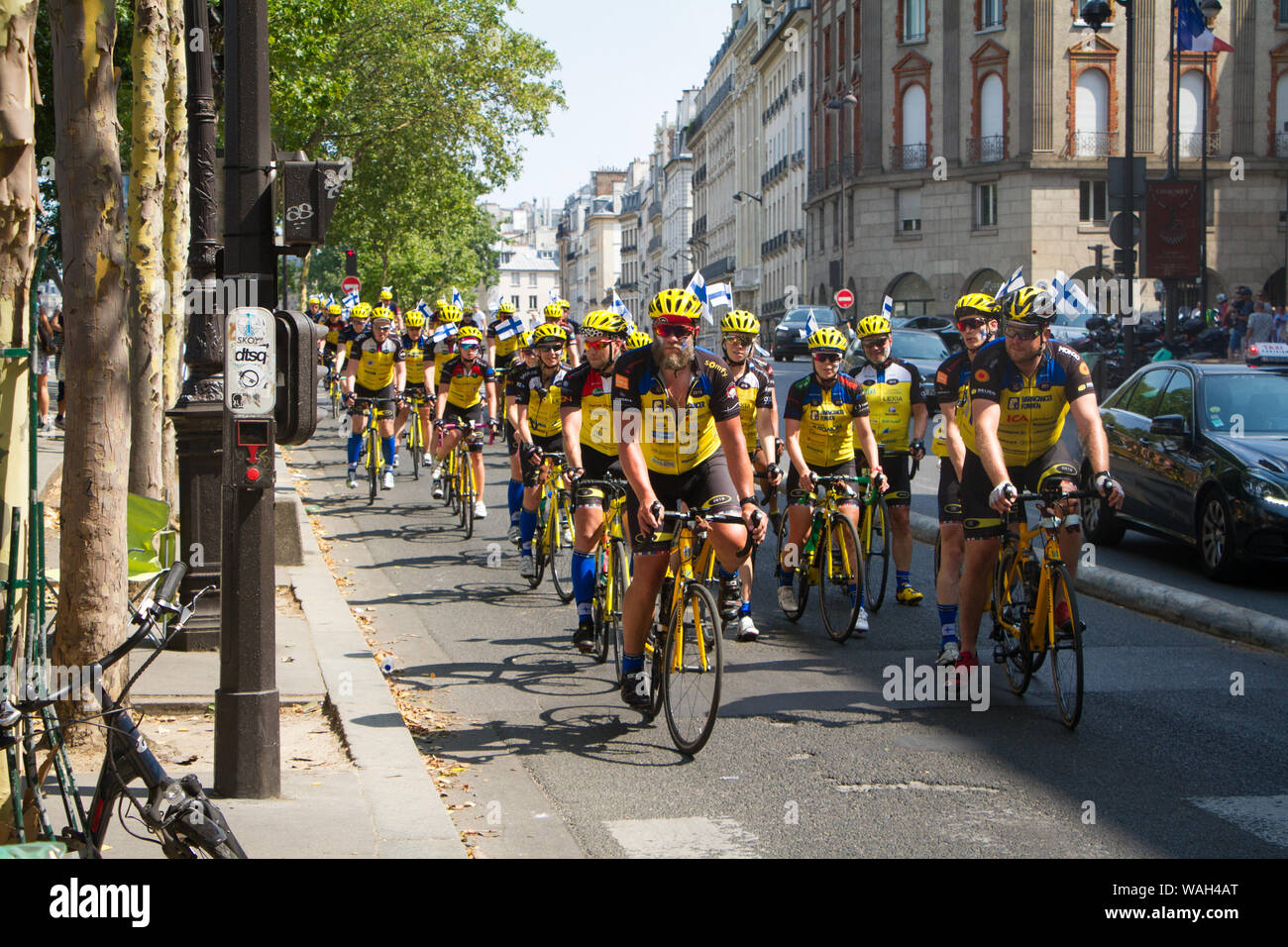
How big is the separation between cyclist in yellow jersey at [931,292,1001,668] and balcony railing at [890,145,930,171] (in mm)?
55116

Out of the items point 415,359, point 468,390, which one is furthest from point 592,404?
point 415,359

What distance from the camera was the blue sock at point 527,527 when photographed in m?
11.9

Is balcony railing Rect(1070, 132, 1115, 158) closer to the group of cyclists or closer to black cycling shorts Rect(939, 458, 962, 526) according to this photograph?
the group of cyclists

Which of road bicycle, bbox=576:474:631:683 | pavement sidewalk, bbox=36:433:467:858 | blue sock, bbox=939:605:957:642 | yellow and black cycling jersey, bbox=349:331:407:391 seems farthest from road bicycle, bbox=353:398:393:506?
blue sock, bbox=939:605:957:642

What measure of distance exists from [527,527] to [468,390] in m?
3.74

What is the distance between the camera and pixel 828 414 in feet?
33.7

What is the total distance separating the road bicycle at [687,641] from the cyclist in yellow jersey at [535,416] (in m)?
4.23

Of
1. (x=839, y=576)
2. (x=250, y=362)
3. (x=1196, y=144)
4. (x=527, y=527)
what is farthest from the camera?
(x=1196, y=144)

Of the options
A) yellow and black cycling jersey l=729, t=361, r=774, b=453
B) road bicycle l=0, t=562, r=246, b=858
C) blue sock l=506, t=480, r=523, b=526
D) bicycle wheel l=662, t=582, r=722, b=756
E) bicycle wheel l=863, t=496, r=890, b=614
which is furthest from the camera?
blue sock l=506, t=480, r=523, b=526

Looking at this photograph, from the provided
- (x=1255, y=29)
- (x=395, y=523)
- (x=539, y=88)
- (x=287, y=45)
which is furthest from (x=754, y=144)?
(x=395, y=523)

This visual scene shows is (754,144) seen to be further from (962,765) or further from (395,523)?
(962,765)

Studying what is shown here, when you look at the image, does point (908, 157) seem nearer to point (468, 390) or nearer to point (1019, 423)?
point (468, 390)

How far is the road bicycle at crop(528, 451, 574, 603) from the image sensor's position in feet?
37.3
